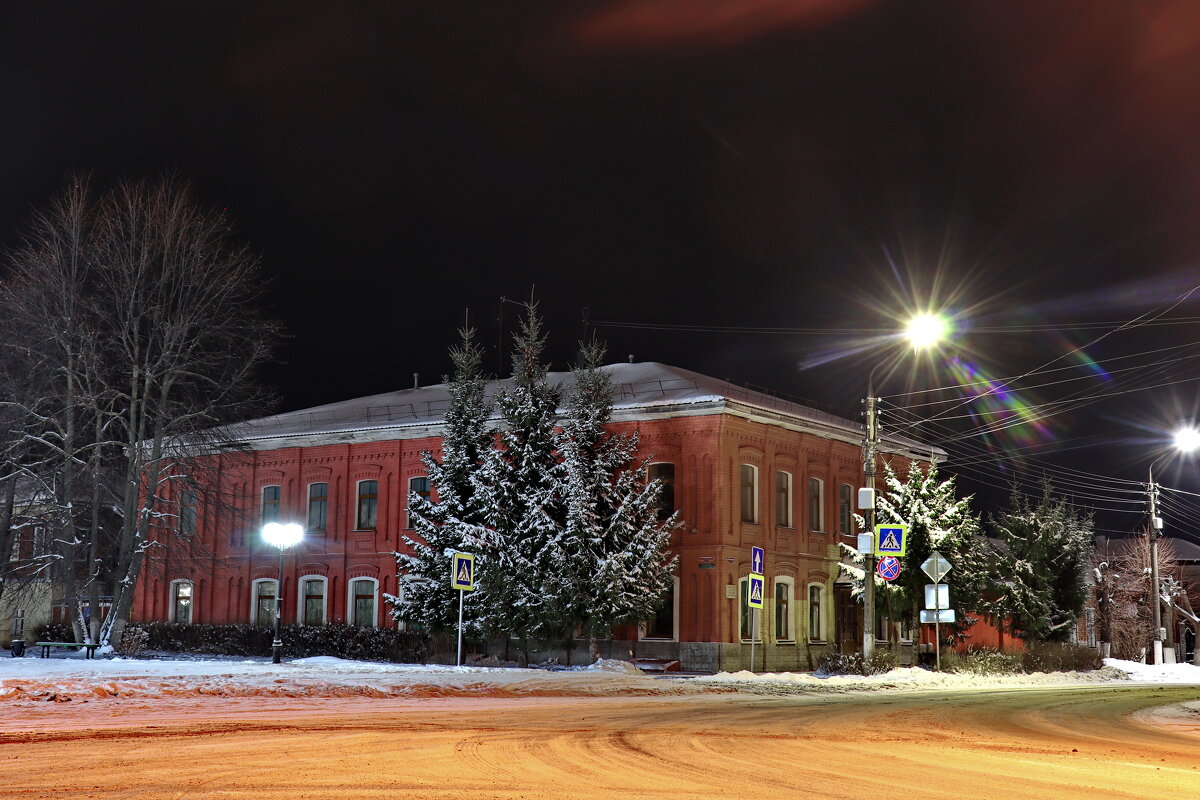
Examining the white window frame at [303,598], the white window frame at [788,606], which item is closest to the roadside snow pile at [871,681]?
the white window frame at [788,606]

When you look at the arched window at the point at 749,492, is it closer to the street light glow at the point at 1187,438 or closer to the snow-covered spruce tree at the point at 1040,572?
the snow-covered spruce tree at the point at 1040,572

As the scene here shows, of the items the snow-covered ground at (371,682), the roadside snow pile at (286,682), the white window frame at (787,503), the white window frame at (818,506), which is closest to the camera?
the roadside snow pile at (286,682)

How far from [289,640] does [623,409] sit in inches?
533

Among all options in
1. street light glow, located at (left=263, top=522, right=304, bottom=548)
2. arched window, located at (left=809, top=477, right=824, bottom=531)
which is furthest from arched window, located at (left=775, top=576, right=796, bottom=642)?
street light glow, located at (left=263, top=522, right=304, bottom=548)

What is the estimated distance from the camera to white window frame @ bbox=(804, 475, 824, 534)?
139 ft

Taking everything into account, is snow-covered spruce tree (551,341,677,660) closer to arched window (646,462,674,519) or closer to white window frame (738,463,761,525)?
arched window (646,462,674,519)

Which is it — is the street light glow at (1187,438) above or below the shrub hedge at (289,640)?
above

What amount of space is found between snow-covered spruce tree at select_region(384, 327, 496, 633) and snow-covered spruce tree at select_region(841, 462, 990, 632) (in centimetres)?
1186

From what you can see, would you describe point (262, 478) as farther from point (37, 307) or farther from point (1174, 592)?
point (1174, 592)

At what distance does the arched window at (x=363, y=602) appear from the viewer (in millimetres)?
45062

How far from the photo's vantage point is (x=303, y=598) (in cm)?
4697

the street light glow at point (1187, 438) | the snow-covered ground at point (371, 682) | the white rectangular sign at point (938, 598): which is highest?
the street light glow at point (1187, 438)

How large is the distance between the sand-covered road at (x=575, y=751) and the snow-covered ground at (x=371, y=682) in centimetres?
132

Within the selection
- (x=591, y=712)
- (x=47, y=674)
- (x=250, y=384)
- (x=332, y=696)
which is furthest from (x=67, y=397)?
(x=591, y=712)
